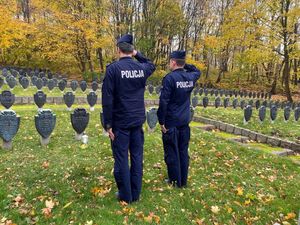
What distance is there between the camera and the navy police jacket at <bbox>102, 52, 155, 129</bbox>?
3.99 metres

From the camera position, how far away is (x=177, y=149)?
4.95 metres

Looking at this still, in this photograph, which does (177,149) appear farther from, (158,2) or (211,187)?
(158,2)

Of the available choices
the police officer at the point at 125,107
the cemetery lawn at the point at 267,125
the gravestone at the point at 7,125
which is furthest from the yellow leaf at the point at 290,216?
the cemetery lawn at the point at 267,125

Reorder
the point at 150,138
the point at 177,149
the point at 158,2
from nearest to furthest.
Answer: the point at 177,149
the point at 150,138
the point at 158,2

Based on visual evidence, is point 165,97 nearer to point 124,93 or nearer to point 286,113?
point 124,93

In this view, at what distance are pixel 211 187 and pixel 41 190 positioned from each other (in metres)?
2.92

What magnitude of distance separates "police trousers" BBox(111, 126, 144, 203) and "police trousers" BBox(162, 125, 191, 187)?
0.68 m

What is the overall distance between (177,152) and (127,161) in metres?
1.06

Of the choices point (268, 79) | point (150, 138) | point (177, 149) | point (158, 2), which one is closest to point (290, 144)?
point (150, 138)

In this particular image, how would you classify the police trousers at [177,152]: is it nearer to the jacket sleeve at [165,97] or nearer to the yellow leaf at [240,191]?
the jacket sleeve at [165,97]

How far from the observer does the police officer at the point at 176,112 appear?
4785mm

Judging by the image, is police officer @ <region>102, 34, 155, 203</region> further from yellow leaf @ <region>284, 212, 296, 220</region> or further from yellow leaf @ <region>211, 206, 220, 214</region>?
yellow leaf @ <region>284, 212, 296, 220</region>

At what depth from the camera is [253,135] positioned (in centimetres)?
1030

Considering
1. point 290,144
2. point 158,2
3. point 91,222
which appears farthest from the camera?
point 158,2
